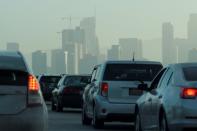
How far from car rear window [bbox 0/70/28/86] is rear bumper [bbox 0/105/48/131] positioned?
1.31ft

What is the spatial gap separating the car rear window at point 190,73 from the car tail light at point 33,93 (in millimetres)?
2885

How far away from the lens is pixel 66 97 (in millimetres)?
30141

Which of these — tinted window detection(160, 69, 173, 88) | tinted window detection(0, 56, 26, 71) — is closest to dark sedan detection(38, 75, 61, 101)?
tinted window detection(160, 69, 173, 88)

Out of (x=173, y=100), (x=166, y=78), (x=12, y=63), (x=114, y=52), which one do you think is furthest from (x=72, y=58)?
(x=12, y=63)

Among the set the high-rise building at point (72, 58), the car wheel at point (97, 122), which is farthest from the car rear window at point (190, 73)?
the high-rise building at point (72, 58)

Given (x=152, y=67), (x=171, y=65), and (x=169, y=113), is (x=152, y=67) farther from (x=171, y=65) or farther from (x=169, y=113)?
(x=169, y=113)

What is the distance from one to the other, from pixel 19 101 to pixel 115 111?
8.26 metres

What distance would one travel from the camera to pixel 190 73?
43.2 feet

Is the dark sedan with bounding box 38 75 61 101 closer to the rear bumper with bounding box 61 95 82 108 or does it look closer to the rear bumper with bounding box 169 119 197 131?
the rear bumper with bounding box 61 95 82 108

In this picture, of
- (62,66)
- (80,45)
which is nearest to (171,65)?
(62,66)

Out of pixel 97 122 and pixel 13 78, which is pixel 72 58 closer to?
pixel 97 122

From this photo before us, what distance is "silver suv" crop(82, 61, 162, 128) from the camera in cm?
1898

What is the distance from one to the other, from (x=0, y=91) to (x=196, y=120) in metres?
3.29

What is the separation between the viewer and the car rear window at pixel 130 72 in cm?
1931
